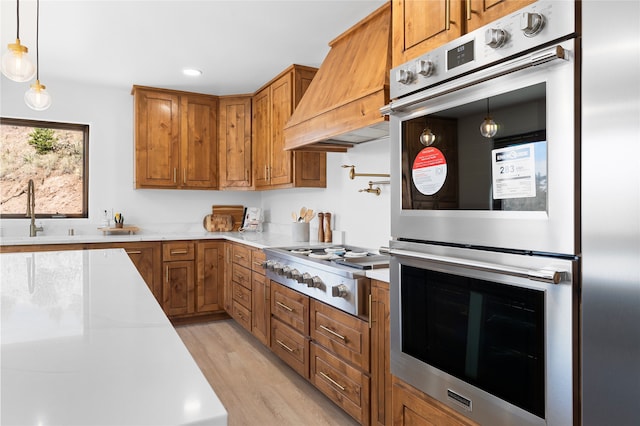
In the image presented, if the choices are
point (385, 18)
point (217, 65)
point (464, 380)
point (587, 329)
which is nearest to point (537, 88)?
point (587, 329)

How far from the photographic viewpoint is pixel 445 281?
1.51 meters

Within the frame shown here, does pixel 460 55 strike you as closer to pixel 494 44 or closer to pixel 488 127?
pixel 494 44

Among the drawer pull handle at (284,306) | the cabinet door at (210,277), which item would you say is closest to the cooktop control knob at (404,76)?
the drawer pull handle at (284,306)

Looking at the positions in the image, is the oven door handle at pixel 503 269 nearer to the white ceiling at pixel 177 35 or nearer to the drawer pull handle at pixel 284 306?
the drawer pull handle at pixel 284 306

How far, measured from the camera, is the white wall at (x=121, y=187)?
381 cm

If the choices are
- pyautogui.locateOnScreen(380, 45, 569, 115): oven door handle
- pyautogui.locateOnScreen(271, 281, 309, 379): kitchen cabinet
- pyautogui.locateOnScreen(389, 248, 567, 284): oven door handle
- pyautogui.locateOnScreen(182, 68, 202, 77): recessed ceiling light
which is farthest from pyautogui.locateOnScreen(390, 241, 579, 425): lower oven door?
pyautogui.locateOnScreen(182, 68, 202, 77): recessed ceiling light

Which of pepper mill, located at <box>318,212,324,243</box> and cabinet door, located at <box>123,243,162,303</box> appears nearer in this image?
pepper mill, located at <box>318,212,324,243</box>

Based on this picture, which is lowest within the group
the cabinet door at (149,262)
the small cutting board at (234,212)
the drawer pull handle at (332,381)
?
the drawer pull handle at (332,381)

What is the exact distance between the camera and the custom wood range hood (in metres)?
2.20

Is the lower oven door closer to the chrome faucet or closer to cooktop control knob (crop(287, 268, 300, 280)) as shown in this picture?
cooktop control knob (crop(287, 268, 300, 280))

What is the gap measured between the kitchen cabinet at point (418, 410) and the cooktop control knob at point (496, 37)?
125 centimetres

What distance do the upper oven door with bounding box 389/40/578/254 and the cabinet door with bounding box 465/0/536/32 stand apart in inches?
7.9

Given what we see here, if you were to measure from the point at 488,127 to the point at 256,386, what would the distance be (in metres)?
2.25

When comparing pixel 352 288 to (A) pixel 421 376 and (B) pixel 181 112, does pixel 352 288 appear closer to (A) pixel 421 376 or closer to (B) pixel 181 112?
(A) pixel 421 376
